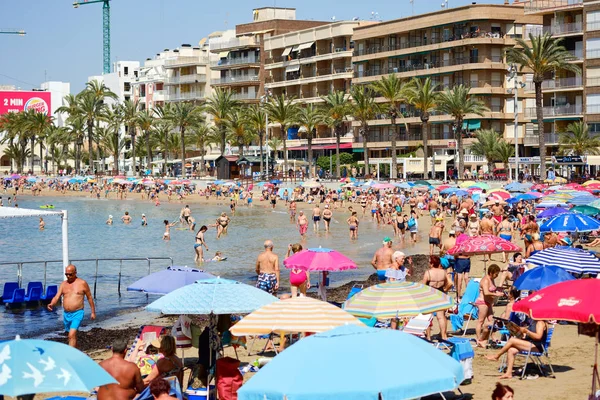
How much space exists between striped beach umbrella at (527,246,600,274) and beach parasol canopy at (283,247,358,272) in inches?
127

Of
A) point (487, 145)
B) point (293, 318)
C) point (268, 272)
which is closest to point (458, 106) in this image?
point (487, 145)

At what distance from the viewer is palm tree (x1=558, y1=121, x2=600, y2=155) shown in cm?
6028

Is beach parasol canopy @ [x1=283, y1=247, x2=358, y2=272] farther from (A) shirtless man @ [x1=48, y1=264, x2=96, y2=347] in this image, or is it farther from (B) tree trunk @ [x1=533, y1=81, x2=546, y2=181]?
(B) tree trunk @ [x1=533, y1=81, x2=546, y2=181]

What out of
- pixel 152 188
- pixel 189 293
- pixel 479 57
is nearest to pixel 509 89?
pixel 479 57

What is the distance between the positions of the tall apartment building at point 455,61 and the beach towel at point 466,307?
2184 inches

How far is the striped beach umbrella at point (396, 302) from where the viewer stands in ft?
36.2

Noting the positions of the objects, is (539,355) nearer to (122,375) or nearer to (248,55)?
(122,375)

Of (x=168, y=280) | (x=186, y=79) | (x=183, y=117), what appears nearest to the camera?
(x=168, y=280)

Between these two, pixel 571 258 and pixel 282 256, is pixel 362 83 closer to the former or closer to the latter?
pixel 282 256

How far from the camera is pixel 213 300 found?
10641 millimetres

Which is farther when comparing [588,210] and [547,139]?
[547,139]

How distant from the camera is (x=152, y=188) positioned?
78062mm

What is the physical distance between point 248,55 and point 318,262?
86.1 metres

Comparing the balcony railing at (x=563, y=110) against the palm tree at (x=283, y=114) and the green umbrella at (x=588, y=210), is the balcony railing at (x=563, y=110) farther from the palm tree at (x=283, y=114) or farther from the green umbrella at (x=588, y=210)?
the green umbrella at (x=588, y=210)
